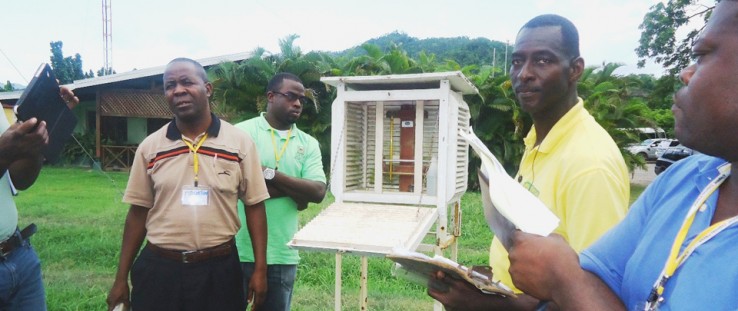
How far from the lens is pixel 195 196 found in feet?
7.97

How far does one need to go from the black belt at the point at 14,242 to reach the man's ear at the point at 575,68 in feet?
8.30

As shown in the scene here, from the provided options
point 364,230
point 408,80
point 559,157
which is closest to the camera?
point 559,157

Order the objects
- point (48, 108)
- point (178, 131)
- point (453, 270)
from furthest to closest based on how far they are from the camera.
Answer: point (178, 131) < point (48, 108) < point (453, 270)

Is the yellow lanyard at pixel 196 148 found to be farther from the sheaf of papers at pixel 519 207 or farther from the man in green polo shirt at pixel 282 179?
the sheaf of papers at pixel 519 207

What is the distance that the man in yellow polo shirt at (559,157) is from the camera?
4.59ft

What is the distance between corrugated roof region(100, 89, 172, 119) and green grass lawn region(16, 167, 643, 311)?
623 centimetres

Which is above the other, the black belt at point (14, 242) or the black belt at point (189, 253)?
the black belt at point (14, 242)

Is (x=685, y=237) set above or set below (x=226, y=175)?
above

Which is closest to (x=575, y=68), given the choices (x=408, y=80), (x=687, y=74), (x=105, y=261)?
(x=687, y=74)

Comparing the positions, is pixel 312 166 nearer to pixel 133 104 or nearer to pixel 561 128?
pixel 561 128

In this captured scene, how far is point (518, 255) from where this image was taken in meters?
1.11

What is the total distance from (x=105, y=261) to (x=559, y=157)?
5.49m

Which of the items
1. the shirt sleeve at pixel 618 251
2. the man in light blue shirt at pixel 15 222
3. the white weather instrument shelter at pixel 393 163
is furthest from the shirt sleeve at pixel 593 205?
the man in light blue shirt at pixel 15 222

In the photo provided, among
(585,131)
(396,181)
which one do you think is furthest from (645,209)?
(396,181)
